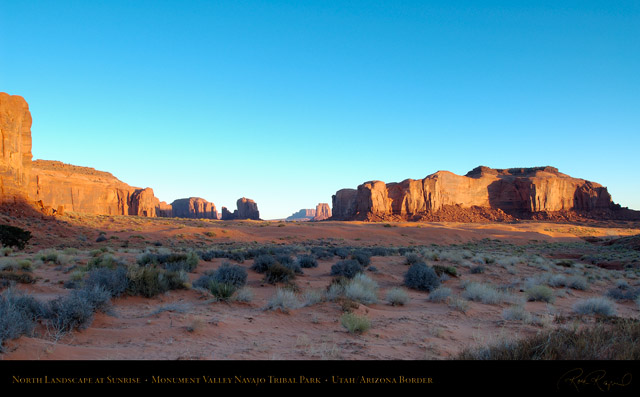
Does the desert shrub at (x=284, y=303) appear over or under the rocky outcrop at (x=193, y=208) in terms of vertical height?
under

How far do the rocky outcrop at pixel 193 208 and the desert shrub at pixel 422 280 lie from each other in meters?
170

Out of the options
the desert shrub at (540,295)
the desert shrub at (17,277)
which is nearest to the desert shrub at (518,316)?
the desert shrub at (540,295)

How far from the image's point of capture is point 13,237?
2133 cm

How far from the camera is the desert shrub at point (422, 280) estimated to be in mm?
11367

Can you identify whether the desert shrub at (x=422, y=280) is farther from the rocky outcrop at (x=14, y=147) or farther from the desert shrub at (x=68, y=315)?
the rocky outcrop at (x=14, y=147)

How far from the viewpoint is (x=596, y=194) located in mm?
102500

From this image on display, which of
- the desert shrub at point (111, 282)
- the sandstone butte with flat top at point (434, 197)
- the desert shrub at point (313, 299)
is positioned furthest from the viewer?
the sandstone butte with flat top at point (434, 197)

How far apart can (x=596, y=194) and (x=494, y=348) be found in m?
127

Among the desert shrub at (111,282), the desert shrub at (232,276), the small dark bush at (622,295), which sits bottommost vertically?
the small dark bush at (622,295)

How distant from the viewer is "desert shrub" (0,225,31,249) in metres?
20.9

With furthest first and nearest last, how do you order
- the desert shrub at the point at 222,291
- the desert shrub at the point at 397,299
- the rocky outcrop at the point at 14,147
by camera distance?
the rocky outcrop at the point at 14,147 → the desert shrub at the point at 397,299 → the desert shrub at the point at 222,291

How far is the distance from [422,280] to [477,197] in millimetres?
103967
